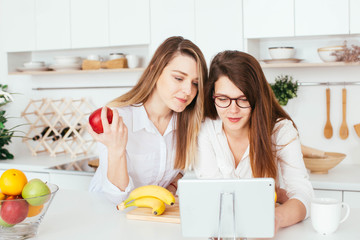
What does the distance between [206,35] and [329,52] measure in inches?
31.8

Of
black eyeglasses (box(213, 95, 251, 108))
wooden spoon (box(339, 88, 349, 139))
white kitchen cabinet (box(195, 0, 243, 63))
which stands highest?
white kitchen cabinet (box(195, 0, 243, 63))

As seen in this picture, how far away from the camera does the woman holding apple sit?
1771 mm

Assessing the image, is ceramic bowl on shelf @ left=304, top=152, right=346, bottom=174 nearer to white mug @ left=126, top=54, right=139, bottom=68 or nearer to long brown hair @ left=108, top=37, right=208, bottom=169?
long brown hair @ left=108, top=37, right=208, bottom=169

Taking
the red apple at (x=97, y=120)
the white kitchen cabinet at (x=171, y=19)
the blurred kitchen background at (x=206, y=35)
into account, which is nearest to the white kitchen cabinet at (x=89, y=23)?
the blurred kitchen background at (x=206, y=35)

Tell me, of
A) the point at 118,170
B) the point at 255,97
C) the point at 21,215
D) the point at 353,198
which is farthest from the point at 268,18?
the point at 21,215

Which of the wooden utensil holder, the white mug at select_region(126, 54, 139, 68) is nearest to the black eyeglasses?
the white mug at select_region(126, 54, 139, 68)

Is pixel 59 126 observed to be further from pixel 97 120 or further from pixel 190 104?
pixel 97 120

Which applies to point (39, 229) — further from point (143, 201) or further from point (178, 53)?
point (178, 53)

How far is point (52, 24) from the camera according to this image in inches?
140

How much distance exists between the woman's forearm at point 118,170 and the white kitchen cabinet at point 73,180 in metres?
1.33

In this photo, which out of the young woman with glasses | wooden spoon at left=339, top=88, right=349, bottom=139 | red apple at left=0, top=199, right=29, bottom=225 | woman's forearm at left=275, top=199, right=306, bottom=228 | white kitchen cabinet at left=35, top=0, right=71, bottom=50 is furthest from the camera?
white kitchen cabinet at left=35, top=0, right=71, bottom=50

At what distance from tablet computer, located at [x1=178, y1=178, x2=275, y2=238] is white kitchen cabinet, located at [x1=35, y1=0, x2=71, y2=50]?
8.53 ft

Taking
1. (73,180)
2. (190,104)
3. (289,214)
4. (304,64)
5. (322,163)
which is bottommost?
(73,180)

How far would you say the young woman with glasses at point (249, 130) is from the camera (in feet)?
5.63
